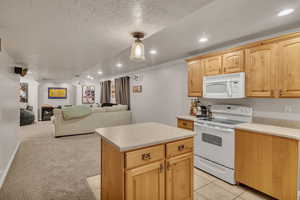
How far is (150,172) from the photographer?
1413 mm

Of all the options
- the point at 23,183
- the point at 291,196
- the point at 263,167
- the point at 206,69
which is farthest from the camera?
the point at 206,69

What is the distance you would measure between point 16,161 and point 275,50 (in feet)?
16.1

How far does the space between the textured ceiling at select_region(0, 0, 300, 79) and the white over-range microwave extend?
664 mm

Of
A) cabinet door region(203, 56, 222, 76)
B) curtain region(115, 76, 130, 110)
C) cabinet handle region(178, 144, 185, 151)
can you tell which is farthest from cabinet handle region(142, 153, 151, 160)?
curtain region(115, 76, 130, 110)

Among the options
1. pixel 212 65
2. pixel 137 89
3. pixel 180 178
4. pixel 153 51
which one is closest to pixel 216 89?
pixel 212 65

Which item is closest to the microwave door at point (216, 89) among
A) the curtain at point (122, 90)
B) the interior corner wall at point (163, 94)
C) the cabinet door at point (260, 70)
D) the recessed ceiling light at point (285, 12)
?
the cabinet door at point (260, 70)

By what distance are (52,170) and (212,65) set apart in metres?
3.51

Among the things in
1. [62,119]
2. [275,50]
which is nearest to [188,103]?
[275,50]

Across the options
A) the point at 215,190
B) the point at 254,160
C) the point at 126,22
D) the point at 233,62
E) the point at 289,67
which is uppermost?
the point at 126,22

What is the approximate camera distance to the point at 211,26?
84.9 inches

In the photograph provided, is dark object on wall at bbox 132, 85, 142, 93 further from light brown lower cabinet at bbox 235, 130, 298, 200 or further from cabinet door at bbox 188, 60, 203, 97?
light brown lower cabinet at bbox 235, 130, 298, 200

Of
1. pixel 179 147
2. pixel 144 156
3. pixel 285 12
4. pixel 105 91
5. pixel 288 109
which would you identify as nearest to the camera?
pixel 144 156

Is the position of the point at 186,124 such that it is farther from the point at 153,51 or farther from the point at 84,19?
the point at 84,19

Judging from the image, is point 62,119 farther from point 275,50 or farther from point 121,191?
point 275,50
